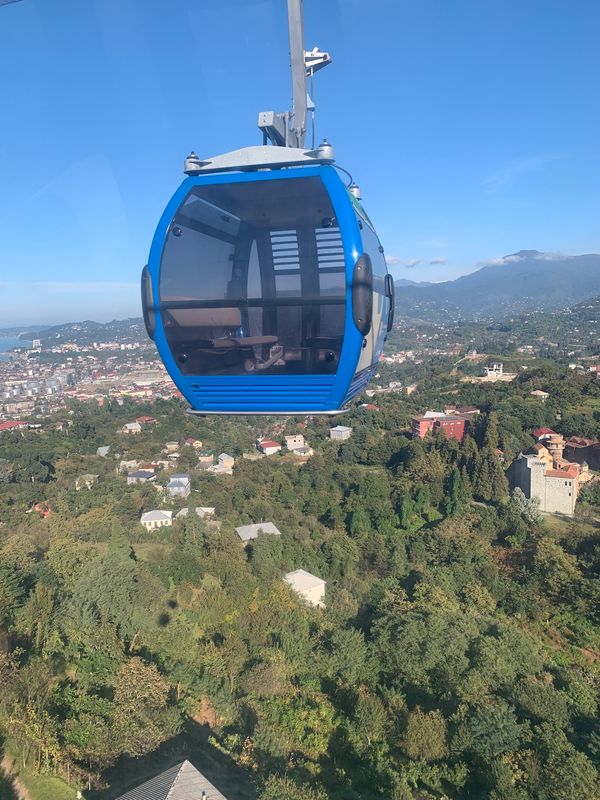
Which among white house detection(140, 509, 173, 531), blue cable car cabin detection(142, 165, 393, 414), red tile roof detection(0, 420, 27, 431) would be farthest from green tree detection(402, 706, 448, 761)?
red tile roof detection(0, 420, 27, 431)

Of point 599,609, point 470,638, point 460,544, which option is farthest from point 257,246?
point 460,544

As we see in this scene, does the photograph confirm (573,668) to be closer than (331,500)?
Yes

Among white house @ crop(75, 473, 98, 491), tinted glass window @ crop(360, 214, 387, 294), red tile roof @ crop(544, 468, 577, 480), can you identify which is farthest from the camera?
white house @ crop(75, 473, 98, 491)

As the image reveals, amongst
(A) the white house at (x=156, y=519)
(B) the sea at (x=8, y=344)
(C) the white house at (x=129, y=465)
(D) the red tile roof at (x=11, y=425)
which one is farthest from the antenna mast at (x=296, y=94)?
(B) the sea at (x=8, y=344)

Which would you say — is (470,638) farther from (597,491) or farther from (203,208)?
(597,491)

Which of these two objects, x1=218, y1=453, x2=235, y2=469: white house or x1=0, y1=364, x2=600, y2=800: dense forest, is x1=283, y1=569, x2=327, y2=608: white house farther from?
x1=218, y1=453, x2=235, y2=469: white house
